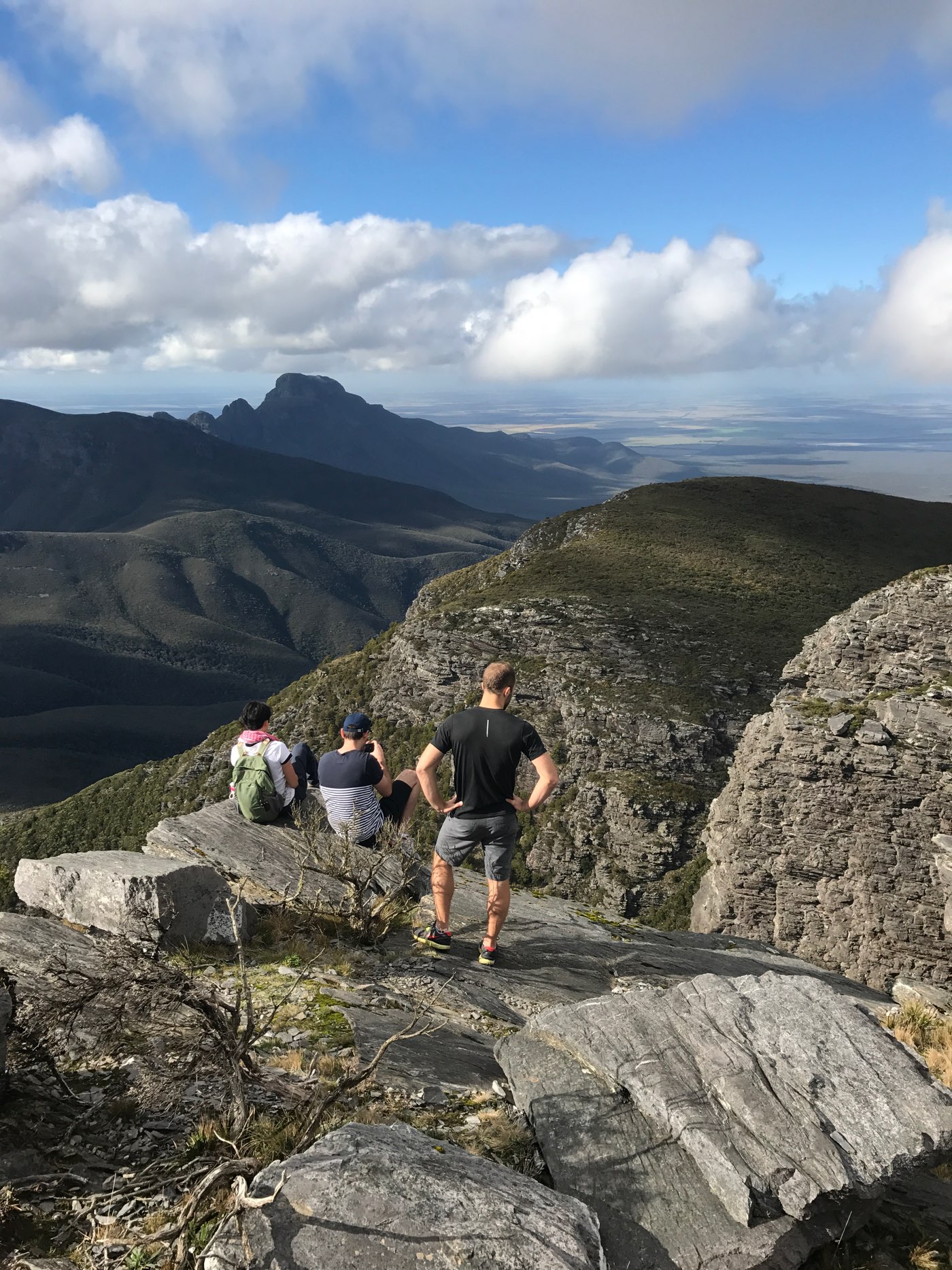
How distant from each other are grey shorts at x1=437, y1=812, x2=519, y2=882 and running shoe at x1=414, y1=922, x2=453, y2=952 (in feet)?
3.43

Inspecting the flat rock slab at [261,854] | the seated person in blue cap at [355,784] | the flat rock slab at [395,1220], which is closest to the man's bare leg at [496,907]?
the flat rock slab at [261,854]

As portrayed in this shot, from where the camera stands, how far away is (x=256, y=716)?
1234cm

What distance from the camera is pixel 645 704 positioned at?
55.7 metres

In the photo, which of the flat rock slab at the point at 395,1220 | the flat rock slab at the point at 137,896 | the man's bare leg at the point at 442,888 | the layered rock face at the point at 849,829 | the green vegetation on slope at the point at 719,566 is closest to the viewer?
the flat rock slab at the point at 395,1220

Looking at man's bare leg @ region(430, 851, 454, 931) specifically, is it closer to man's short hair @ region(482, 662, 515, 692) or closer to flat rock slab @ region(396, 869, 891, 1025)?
flat rock slab @ region(396, 869, 891, 1025)

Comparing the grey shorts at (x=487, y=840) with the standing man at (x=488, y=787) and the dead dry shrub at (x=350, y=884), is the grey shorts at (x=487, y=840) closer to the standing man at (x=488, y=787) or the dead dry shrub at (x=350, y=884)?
the standing man at (x=488, y=787)

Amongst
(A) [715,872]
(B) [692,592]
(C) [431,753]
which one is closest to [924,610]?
(A) [715,872]

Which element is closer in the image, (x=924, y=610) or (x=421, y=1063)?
(x=421, y=1063)

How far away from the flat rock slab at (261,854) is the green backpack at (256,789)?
0.29 meters

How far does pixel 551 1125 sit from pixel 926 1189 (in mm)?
3239

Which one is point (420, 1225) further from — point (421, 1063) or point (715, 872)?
point (715, 872)

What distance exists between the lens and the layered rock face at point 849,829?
1878 centimetres

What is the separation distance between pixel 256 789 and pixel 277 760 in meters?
0.58

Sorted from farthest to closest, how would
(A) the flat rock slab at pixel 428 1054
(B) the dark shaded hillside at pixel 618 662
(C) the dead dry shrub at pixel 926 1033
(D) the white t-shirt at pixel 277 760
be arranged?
(B) the dark shaded hillside at pixel 618 662
(D) the white t-shirt at pixel 277 760
(C) the dead dry shrub at pixel 926 1033
(A) the flat rock slab at pixel 428 1054
